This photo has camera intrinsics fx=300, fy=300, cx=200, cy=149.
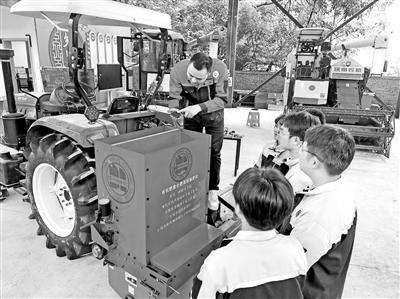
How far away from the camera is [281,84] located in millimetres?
10398

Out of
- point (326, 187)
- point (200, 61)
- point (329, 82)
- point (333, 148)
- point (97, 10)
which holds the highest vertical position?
point (97, 10)

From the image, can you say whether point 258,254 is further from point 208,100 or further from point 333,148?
point 208,100

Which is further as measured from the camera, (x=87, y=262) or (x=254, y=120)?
(x=254, y=120)

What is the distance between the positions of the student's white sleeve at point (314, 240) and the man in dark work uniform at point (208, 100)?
132 centimetres

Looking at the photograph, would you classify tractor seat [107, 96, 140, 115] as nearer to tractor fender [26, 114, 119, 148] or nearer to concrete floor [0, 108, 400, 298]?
tractor fender [26, 114, 119, 148]

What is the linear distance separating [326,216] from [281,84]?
9.82 meters

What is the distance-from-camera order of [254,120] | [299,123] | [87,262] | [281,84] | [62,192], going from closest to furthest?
[299,123]
[87,262]
[62,192]
[254,120]
[281,84]

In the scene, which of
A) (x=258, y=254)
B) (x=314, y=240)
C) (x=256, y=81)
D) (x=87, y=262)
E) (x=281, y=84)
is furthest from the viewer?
(x=256, y=81)

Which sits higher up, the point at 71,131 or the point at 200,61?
the point at 200,61

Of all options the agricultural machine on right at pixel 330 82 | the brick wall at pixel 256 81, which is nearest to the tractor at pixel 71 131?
the agricultural machine on right at pixel 330 82

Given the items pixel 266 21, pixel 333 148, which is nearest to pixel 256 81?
pixel 266 21

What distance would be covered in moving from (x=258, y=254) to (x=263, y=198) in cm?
18

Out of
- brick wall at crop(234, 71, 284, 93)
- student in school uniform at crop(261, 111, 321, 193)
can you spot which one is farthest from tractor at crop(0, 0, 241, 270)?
brick wall at crop(234, 71, 284, 93)

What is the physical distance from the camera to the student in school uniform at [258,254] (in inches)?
37.6
